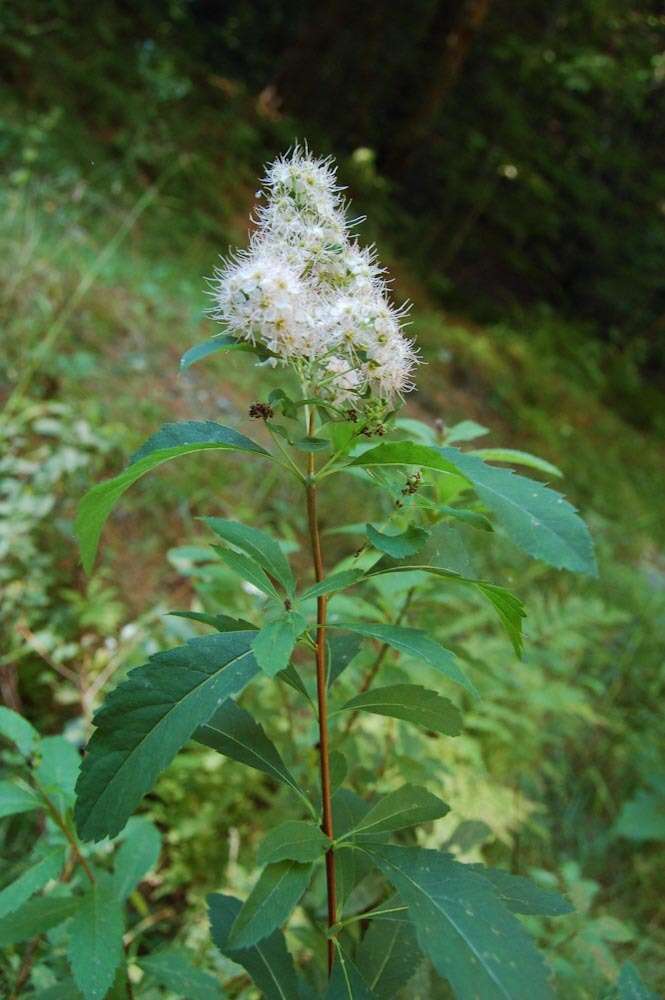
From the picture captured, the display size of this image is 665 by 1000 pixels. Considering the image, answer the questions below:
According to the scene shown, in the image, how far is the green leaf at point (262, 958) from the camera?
80cm

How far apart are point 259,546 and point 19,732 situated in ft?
1.51

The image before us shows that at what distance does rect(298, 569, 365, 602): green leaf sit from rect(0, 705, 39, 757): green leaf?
19.2 inches

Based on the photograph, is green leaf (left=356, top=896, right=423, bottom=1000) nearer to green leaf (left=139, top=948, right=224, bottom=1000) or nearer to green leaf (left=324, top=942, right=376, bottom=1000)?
green leaf (left=324, top=942, right=376, bottom=1000)

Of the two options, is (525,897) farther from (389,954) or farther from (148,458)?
(148,458)

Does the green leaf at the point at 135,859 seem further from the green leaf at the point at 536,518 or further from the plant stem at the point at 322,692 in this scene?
the green leaf at the point at 536,518

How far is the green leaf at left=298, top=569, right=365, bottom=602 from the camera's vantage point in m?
0.69

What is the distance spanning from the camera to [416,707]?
77 centimetres

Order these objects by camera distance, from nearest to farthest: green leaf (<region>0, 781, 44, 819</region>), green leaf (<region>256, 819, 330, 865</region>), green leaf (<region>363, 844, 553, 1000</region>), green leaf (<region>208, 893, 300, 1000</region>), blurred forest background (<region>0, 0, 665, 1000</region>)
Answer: green leaf (<region>363, 844, 553, 1000</region>), green leaf (<region>256, 819, 330, 865</region>), green leaf (<region>208, 893, 300, 1000</region>), green leaf (<region>0, 781, 44, 819</region>), blurred forest background (<region>0, 0, 665, 1000</region>)

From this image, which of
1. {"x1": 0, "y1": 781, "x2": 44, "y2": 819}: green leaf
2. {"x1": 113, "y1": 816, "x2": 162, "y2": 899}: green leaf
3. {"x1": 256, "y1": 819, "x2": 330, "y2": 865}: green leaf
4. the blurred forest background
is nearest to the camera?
{"x1": 256, "y1": 819, "x2": 330, "y2": 865}: green leaf

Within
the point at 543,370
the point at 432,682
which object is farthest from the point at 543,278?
the point at 432,682

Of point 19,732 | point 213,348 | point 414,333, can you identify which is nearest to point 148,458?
point 213,348

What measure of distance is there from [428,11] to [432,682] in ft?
25.6

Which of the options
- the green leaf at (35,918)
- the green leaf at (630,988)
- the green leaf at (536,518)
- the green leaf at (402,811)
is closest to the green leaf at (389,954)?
the green leaf at (402,811)

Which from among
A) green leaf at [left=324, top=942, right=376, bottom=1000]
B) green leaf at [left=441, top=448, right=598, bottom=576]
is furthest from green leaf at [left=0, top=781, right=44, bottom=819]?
green leaf at [left=441, top=448, right=598, bottom=576]
